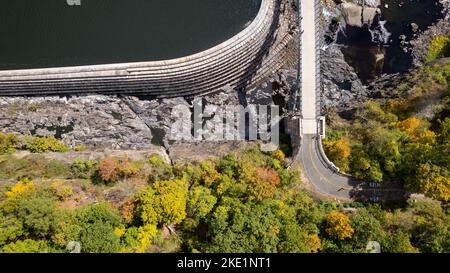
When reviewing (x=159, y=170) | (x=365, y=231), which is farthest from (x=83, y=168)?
(x=365, y=231)

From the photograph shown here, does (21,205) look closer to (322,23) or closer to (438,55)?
(322,23)

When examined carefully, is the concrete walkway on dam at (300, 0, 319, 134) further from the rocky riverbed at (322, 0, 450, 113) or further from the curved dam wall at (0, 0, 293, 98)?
the rocky riverbed at (322, 0, 450, 113)

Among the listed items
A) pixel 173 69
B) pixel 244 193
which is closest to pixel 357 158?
pixel 244 193

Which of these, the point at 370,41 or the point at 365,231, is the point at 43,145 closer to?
the point at 365,231

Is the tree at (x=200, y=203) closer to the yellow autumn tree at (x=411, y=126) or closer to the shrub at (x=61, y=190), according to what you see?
the shrub at (x=61, y=190)

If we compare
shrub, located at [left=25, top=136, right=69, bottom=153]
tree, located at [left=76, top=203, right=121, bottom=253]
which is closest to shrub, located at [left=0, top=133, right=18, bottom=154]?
shrub, located at [left=25, top=136, right=69, bottom=153]
